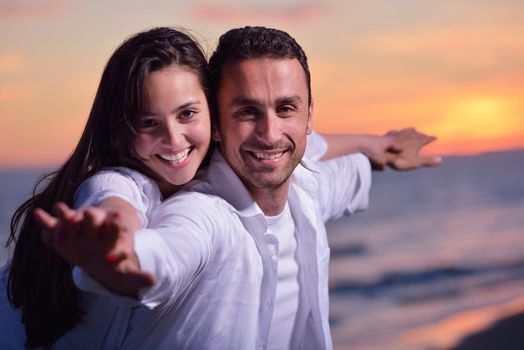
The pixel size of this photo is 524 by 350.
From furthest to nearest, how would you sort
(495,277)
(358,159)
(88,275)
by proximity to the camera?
(495,277)
(358,159)
(88,275)

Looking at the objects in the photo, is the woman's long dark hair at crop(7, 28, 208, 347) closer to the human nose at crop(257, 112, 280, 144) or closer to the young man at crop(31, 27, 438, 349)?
the young man at crop(31, 27, 438, 349)

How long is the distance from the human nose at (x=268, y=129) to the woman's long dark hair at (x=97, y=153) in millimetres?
260

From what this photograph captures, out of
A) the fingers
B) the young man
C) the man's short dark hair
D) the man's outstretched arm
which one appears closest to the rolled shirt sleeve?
the man's outstretched arm

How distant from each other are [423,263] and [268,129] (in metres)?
10.2

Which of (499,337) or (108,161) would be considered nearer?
(108,161)

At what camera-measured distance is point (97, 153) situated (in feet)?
10.4

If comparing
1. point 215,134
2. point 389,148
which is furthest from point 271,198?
point 389,148

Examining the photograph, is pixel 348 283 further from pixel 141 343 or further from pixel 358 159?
pixel 141 343

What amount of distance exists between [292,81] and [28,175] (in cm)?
2642

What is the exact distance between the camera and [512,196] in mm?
22359

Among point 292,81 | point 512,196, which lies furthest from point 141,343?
point 512,196

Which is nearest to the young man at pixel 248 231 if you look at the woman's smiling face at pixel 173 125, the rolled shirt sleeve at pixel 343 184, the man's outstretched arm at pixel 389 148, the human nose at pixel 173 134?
the woman's smiling face at pixel 173 125

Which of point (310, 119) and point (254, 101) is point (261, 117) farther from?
point (310, 119)

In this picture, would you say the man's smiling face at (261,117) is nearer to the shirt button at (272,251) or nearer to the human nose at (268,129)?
the human nose at (268,129)
